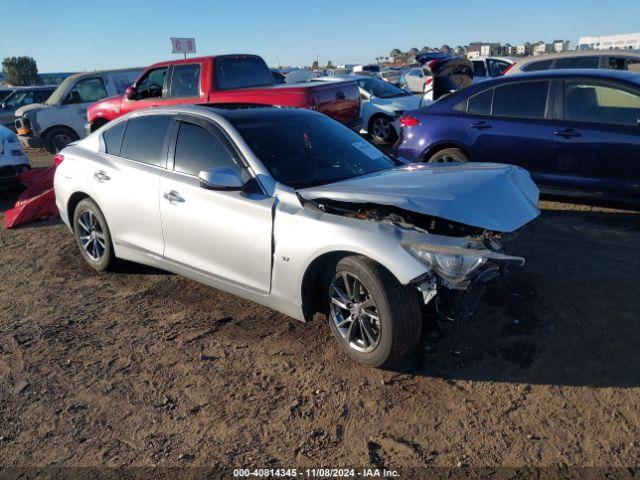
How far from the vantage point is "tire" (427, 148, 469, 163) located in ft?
22.4

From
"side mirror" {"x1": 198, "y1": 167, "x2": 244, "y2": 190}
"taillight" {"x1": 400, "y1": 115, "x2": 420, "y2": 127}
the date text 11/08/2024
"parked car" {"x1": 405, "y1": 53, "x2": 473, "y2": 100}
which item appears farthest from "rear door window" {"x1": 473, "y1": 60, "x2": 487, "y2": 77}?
the date text 11/08/2024

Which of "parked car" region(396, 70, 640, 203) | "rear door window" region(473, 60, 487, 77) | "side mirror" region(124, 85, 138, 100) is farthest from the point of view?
"rear door window" region(473, 60, 487, 77)

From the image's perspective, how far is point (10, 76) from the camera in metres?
48.5

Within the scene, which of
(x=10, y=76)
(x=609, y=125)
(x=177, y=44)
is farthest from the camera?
(x=10, y=76)

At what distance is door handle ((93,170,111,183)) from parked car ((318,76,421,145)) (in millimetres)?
7919

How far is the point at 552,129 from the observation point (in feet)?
20.1

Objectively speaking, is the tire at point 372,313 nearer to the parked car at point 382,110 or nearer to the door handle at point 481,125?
the door handle at point 481,125

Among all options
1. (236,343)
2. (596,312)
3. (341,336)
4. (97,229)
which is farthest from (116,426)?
(596,312)

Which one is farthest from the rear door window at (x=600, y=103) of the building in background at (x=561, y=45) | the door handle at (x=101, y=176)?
the building in background at (x=561, y=45)

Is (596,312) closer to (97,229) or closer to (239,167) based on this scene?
(239,167)

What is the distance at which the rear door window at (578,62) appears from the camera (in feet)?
33.9

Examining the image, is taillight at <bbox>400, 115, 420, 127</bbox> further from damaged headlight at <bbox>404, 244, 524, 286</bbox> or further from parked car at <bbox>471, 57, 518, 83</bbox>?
parked car at <bbox>471, 57, 518, 83</bbox>

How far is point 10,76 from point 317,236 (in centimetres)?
5489

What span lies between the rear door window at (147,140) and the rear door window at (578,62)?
860 centimetres
